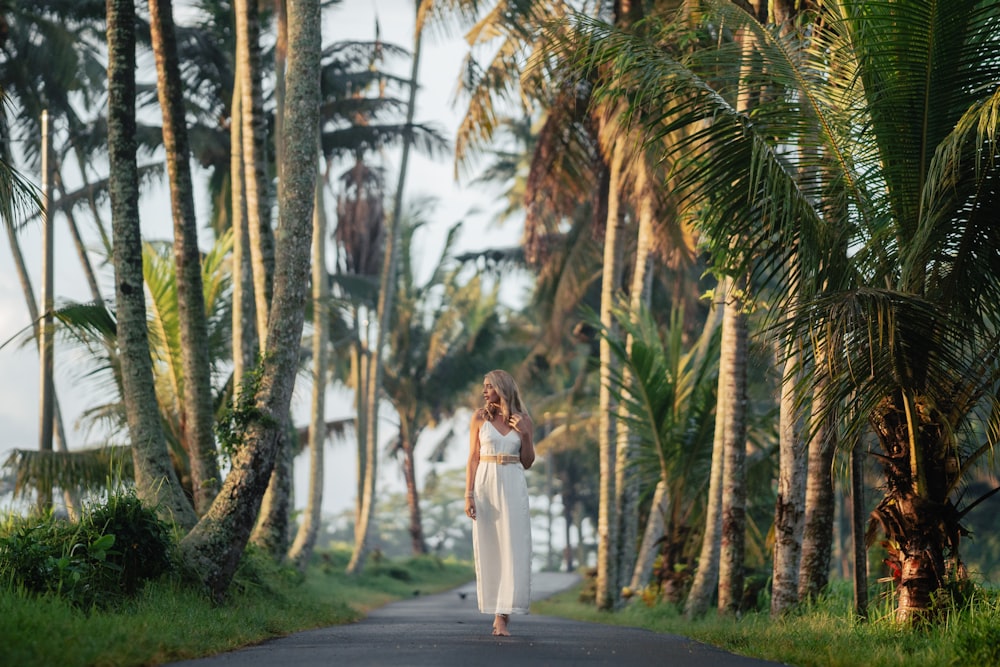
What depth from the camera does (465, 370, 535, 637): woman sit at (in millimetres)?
9547

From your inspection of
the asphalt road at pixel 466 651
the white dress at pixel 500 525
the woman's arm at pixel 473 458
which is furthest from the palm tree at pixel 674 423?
the asphalt road at pixel 466 651

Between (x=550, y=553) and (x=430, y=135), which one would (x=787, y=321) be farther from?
(x=550, y=553)

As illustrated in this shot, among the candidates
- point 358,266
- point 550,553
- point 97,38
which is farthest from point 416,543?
point 550,553

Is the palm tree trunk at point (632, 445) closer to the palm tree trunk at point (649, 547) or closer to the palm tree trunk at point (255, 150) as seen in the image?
the palm tree trunk at point (649, 547)

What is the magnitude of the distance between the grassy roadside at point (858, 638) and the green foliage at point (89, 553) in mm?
4327

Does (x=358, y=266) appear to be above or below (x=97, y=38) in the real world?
below

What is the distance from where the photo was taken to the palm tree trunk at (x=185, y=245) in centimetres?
1325

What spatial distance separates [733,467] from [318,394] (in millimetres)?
Result: 12642

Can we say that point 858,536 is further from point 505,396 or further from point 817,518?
point 505,396

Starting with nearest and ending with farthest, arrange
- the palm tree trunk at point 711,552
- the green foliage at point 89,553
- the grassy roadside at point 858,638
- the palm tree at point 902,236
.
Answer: the grassy roadside at point 858,638 < the green foliage at point 89,553 < the palm tree at point 902,236 < the palm tree trunk at point 711,552

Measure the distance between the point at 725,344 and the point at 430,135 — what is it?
15.8 m

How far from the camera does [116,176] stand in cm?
1182

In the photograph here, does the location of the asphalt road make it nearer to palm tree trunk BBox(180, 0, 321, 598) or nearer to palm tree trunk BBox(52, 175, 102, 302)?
palm tree trunk BBox(180, 0, 321, 598)

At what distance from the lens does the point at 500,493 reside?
9.62 meters
